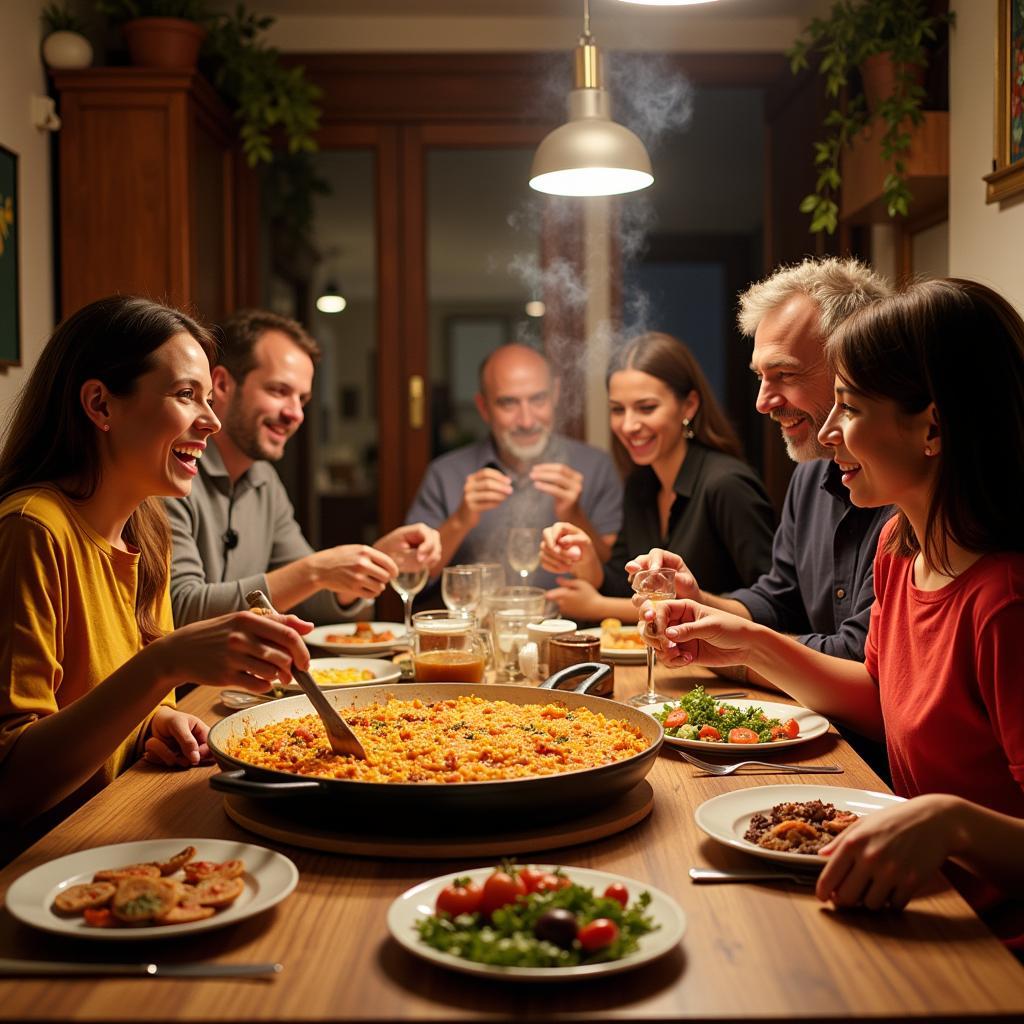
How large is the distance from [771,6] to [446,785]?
4.42 m

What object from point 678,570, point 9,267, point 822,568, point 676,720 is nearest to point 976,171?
point 822,568

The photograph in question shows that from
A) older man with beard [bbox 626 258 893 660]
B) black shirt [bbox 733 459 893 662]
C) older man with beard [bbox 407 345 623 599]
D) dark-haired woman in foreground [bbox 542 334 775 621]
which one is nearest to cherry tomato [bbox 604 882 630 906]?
black shirt [bbox 733 459 893 662]

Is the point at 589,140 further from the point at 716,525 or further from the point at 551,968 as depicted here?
the point at 551,968

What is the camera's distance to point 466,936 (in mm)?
1007

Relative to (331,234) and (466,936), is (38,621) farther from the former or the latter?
(331,234)

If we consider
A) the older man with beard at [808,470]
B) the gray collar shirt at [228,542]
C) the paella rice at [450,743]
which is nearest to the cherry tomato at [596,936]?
the paella rice at [450,743]

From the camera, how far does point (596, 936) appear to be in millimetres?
983

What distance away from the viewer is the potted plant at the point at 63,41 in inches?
157

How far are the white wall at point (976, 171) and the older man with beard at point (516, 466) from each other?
1.48 m

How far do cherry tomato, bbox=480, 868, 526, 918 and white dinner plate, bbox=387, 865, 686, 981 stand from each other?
5 centimetres

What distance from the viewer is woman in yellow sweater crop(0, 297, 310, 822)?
1.48m

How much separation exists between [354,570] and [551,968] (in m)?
1.60

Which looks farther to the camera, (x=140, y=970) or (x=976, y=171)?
(x=976, y=171)

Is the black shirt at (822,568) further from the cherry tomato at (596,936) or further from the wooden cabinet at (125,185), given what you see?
the wooden cabinet at (125,185)
